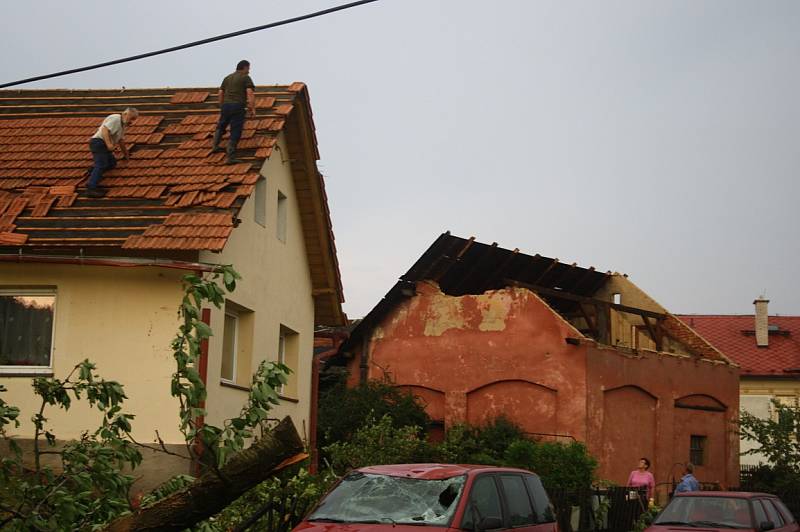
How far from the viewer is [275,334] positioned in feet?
61.2

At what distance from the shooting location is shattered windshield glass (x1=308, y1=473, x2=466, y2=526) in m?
10.0

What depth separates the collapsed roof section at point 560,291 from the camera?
28.0m

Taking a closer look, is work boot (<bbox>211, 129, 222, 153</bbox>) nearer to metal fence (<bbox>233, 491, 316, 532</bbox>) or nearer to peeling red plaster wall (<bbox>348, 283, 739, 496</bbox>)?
metal fence (<bbox>233, 491, 316, 532</bbox>)

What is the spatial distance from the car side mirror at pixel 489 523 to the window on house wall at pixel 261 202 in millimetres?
8626

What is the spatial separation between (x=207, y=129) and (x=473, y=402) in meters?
12.2

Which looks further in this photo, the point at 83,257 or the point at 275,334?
the point at 275,334

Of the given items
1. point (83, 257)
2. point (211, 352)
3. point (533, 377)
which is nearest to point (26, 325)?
point (83, 257)

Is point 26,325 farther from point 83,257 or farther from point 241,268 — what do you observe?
point 241,268

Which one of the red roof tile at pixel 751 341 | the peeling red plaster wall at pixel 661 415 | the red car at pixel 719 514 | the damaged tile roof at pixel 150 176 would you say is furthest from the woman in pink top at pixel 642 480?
the red roof tile at pixel 751 341

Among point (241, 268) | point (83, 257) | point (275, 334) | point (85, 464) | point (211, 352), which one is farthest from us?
point (275, 334)

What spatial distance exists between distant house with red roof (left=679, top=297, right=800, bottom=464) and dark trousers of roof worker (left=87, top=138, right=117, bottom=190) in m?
35.2

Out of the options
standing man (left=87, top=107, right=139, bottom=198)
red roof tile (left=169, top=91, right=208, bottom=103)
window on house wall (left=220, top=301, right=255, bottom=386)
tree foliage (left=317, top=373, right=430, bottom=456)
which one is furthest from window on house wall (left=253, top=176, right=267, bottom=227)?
tree foliage (left=317, top=373, right=430, bottom=456)

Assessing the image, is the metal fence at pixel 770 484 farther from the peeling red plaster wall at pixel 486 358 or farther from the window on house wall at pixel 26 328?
the window on house wall at pixel 26 328

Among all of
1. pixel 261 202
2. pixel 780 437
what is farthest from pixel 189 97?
pixel 780 437
